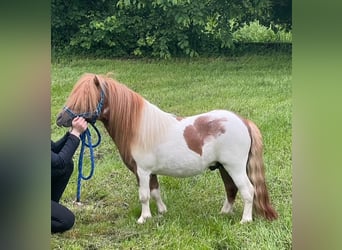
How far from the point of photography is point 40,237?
5.19 feet

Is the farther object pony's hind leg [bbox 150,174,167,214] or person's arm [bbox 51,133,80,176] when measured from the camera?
pony's hind leg [bbox 150,174,167,214]

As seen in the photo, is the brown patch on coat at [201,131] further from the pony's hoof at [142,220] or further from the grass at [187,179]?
the pony's hoof at [142,220]

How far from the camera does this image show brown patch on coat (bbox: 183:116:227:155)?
1.83 metres

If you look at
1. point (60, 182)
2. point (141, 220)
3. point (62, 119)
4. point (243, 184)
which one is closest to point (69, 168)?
point (60, 182)

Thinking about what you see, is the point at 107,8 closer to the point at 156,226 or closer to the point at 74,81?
the point at 74,81

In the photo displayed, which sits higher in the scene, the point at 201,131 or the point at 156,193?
the point at 201,131

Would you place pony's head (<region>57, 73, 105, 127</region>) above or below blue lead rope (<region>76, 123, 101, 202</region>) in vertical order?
above

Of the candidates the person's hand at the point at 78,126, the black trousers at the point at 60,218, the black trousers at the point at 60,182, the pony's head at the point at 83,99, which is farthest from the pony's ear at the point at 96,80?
the black trousers at the point at 60,218

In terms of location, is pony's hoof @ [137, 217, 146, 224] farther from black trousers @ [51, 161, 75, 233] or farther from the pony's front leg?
black trousers @ [51, 161, 75, 233]

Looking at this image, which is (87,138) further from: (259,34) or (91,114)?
(259,34)

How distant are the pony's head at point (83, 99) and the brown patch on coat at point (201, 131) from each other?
0.99 ft

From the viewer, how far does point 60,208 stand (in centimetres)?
180

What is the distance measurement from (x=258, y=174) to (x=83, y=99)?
23.5 inches

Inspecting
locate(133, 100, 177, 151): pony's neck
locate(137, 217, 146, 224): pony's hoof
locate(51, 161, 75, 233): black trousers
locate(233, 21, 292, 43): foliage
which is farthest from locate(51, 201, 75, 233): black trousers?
locate(233, 21, 292, 43): foliage
